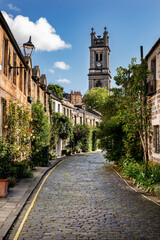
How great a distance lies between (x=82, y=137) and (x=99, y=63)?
5836 centimetres

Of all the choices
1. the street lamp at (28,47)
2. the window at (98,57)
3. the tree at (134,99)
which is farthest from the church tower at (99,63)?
the street lamp at (28,47)

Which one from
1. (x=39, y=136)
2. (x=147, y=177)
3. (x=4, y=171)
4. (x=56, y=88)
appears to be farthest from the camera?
(x=56, y=88)

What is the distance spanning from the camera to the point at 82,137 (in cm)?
3972

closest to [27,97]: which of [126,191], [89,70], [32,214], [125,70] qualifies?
[125,70]

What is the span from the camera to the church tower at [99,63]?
9169 centimetres

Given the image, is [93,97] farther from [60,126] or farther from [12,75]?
[12,75]

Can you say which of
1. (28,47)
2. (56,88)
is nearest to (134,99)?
(28,47)

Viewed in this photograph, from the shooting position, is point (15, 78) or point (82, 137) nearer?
point (15, 78)

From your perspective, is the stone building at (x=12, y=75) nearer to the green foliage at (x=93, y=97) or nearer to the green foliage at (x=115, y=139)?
the green foliage at (x=115, y=139)

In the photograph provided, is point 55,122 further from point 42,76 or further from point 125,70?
point 125,70

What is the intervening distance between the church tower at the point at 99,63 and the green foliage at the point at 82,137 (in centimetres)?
5183

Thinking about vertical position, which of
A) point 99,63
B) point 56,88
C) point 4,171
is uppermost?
point 99,63

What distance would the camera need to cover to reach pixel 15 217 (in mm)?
6719

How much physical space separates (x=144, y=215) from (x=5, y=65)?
30.9 feet
